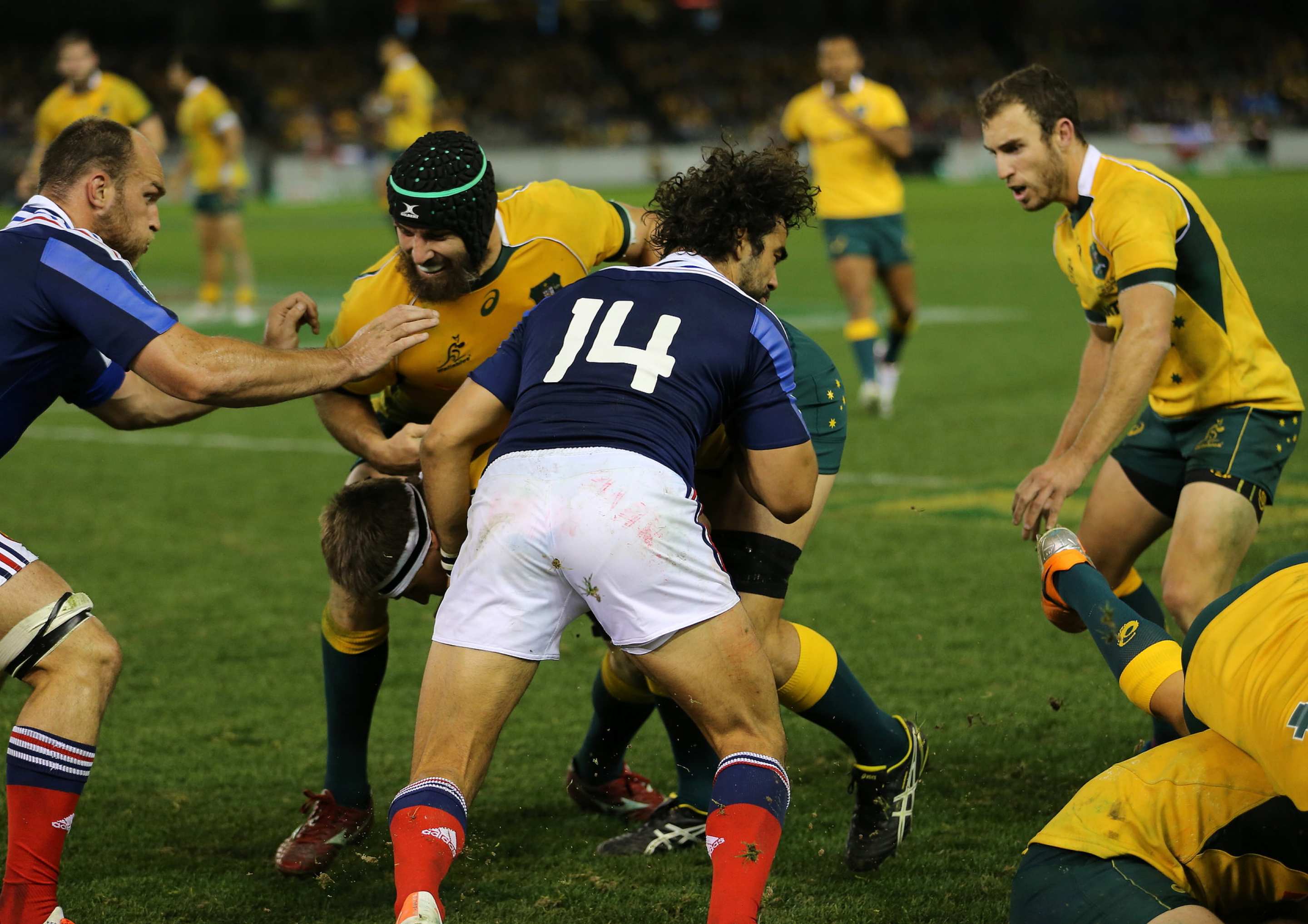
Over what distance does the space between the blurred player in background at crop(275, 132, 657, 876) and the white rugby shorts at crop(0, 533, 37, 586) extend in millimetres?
842

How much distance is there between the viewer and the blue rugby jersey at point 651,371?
3.21 meters

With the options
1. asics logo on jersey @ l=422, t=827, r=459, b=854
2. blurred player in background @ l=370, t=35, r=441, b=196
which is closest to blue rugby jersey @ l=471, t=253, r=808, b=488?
asics logo on jersey @ l=422, t=827, r=459, b=854

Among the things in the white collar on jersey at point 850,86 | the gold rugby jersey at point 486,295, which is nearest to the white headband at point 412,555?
the gold rugby jersey at point 486,295

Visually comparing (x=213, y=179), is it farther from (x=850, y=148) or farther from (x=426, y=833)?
(x=426, y=833)

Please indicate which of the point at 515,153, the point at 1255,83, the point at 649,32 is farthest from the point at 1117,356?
the point at 649,32

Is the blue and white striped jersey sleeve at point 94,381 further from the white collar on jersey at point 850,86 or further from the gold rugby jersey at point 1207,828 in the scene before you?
the white collar on jersey at point 850,86

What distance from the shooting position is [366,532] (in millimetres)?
3928

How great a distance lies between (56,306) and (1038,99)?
2833mm

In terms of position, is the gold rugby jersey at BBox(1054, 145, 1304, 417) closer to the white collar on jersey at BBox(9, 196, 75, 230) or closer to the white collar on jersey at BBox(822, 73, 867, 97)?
the white collar on jersey at BBox(9, 196, 75, 230)

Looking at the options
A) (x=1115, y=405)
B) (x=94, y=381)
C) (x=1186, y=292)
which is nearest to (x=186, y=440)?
(x=94, y=381)

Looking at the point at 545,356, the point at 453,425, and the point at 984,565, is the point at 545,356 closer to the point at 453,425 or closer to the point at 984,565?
the point at 453,425

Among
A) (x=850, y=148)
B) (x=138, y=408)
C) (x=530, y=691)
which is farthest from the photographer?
(x=850, y=148)

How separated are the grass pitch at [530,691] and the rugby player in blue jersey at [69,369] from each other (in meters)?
0.46

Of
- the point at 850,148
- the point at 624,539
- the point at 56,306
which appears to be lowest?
the point at 624,539
